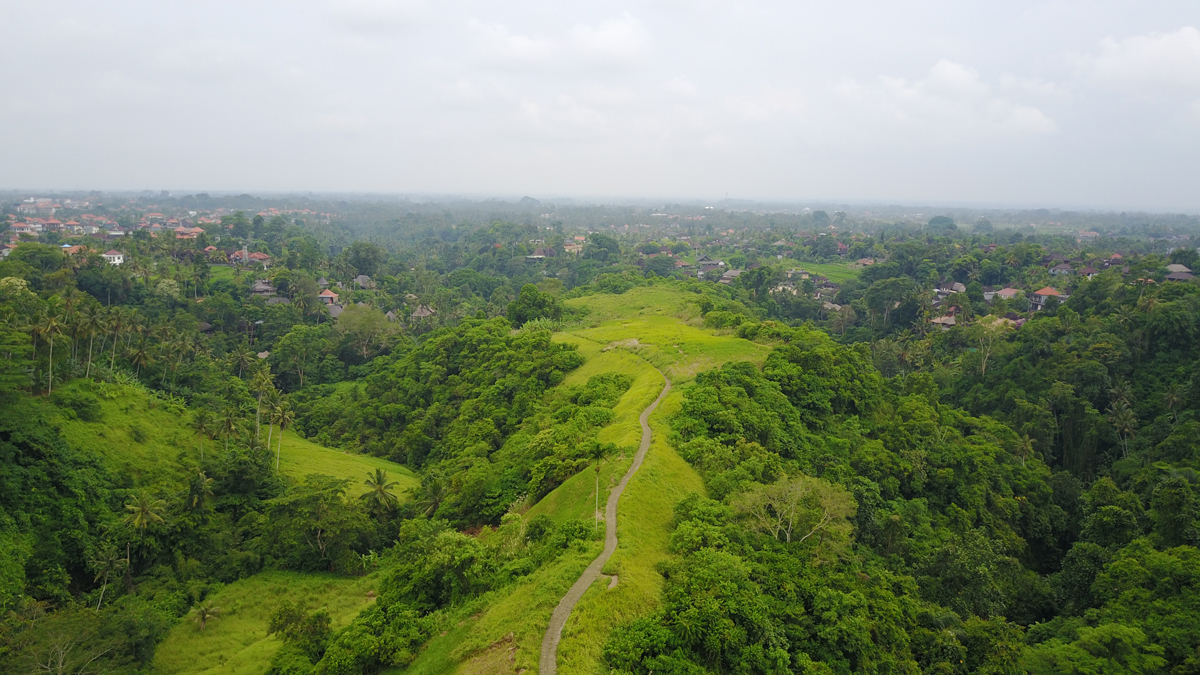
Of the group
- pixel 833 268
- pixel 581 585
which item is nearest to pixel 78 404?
pixel 581 585

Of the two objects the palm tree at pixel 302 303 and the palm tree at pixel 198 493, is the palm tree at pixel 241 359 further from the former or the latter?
the palm tree at pixel 198 493

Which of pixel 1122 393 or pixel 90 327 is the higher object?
pixel 90 327

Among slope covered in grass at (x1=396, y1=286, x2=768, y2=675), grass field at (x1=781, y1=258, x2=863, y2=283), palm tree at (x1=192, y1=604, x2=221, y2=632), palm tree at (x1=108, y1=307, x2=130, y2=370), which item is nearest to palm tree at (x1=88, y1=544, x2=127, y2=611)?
palm tree at (x1=192, y1=604, x2=221, y2=632)

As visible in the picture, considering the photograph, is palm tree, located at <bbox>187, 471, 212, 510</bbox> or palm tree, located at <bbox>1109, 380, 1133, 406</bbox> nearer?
palm tree, located at <bbox>187, 471, 212, 510</bbox>

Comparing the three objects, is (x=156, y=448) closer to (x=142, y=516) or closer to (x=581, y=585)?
(x=142, y=516)

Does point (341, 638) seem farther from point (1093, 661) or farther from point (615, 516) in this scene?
point (1093, 661)

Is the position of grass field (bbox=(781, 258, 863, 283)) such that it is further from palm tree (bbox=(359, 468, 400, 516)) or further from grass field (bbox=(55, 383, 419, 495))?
palm tree (bbox=(359, 468, 400, 516))

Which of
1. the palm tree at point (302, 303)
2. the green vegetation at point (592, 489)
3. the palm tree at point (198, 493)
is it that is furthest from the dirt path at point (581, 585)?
the palm tree at point (302, 303)
